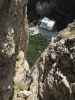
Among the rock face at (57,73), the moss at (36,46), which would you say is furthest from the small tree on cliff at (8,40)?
the moss at (36,46)

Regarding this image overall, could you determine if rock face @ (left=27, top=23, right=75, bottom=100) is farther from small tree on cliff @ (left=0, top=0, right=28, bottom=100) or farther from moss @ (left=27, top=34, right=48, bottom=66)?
moss @ (left=27, top=34, right=48, bottom=66)

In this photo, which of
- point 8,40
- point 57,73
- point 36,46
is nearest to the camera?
point 8,40

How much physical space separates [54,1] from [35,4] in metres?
1.21

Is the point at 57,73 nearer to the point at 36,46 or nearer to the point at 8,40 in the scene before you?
the point at 8,40

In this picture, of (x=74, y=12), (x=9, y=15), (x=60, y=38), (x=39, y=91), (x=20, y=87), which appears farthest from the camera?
(x=74, y=12)

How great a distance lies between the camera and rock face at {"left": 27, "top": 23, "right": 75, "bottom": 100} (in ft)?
33.8

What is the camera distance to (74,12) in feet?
70.6

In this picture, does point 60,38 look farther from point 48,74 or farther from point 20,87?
point 20,87

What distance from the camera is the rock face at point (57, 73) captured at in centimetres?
1030

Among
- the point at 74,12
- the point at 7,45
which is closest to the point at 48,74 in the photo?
the point at 7,45

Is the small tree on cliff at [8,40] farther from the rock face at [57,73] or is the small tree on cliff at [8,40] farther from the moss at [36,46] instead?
the moss at [36,46]

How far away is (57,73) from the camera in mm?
10562

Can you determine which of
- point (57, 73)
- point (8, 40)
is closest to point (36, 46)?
point (57, 73)

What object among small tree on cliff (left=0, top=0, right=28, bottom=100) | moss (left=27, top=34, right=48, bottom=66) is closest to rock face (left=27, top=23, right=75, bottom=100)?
small tree on cliff (left=0, top=0, right=28, bottom=100)
